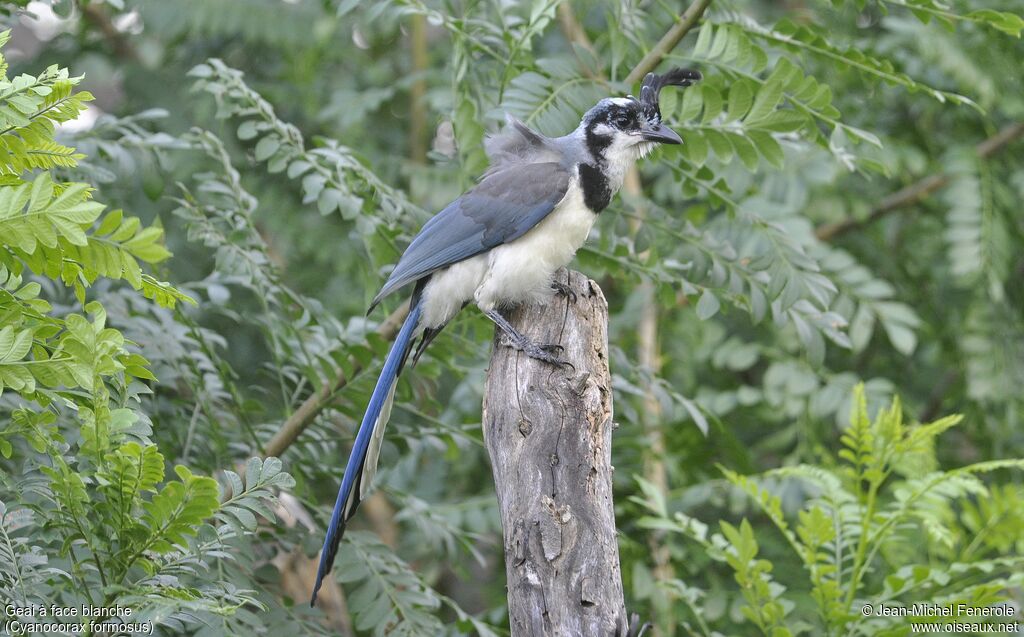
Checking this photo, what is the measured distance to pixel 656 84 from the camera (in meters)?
3.03

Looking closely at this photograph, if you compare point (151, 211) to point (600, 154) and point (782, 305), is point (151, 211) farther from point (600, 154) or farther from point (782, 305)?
point (782, 305)

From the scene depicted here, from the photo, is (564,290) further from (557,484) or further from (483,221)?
(557,484)

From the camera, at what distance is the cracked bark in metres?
2.17

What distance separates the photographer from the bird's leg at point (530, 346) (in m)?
2.57

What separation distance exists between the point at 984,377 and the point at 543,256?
93.6 inches

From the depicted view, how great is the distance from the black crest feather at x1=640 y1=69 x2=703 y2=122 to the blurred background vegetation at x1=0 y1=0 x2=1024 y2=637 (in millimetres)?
48

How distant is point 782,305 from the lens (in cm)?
299

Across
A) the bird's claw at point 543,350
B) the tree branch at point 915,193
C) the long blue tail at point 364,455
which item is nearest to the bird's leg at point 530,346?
the bird's claw at point 543,350

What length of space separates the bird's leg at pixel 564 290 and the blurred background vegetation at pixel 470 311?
0.32 m

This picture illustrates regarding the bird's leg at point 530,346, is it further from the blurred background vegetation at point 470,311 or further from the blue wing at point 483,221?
the blurred background vegetation at point 470,311

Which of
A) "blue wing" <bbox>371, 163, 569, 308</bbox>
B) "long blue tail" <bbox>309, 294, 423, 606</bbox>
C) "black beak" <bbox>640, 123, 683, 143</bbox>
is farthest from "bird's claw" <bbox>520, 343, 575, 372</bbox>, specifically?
"black beak" <bbox>640, 123, 683, 143</bbox>

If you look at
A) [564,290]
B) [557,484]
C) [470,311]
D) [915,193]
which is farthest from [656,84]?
[915,193]

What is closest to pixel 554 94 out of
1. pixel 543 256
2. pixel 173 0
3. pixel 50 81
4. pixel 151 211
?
pixel 543 256

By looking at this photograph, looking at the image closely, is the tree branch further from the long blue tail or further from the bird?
the long blue tail
